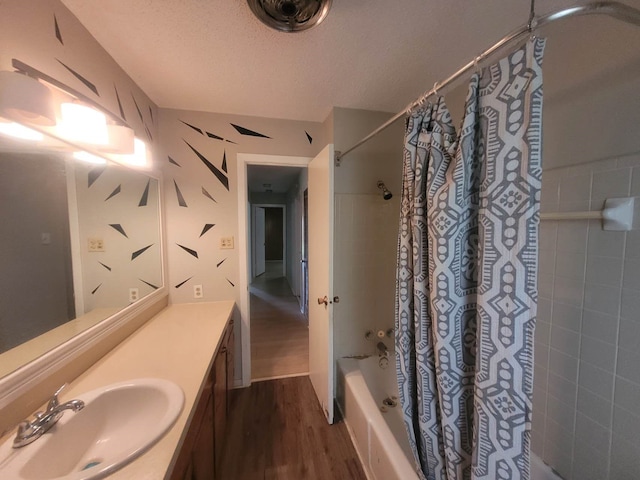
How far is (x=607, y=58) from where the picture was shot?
92cm

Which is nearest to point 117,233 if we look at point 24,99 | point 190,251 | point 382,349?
point 190,251

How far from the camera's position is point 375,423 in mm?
1295

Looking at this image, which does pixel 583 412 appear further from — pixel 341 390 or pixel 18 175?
pixel 18 175

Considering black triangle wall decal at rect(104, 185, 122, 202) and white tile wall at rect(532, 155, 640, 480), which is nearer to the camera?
white tile wall at rect(532, 155, 640, 480)

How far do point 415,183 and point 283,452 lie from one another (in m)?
1.79

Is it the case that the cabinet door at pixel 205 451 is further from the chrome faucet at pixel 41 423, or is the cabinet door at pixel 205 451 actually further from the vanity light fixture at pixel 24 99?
the vanity light fixture at pixel 24 99

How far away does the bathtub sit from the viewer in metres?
1.12

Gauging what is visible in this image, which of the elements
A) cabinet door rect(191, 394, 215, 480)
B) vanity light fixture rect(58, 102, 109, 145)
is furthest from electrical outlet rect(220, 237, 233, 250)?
cabinet door rect(191, 394, 215, 480)

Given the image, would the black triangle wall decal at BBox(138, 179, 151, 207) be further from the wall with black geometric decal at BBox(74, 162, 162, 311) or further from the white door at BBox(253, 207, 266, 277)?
the white door at BBox(253, 207, 266, 277)

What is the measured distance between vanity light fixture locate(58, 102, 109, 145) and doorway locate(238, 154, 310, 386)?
955mm

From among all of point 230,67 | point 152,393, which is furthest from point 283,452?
point 230,67

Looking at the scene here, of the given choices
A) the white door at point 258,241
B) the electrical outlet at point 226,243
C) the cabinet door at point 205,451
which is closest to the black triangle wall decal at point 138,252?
the electrical outlet at point 226,243

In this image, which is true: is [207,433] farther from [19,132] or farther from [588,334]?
[588,334]

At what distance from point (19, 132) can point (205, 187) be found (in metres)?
1.15
